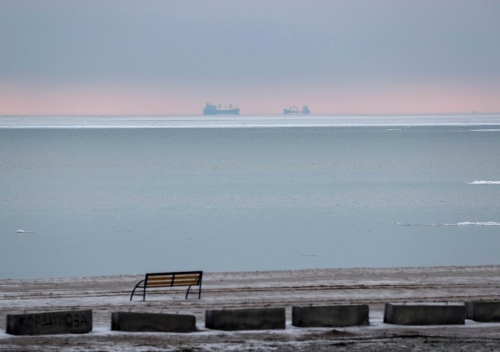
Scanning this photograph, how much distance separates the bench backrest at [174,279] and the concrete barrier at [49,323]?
342cm

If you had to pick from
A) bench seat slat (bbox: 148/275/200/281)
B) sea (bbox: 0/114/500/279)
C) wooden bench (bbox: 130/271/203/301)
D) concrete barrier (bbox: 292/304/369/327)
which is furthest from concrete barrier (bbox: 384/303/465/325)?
sea (bbox: 0/114/500/279)

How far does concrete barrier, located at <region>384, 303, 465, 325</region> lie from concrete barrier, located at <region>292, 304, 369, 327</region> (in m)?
0.41

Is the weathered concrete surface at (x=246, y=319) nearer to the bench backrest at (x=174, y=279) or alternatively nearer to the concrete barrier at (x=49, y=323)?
the concrete barrier at (x=49, y=323)

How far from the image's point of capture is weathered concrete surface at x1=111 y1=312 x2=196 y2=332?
1201cm

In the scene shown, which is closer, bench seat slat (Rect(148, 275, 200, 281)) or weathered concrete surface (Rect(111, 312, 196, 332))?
weathered concrete surface (Rect(111, 312, 196, 332))

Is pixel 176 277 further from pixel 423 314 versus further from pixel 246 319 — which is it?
pixel 423 314

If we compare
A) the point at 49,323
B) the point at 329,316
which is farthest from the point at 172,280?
the point at 49,323

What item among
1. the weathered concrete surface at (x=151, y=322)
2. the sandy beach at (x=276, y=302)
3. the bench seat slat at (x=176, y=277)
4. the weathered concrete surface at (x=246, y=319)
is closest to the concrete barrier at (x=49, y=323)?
the sandy beach at (x=276, y=302)

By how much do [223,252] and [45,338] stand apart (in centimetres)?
1786

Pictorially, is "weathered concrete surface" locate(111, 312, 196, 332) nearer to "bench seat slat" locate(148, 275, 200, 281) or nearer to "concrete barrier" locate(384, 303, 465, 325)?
"concrete barrier" locate(384, 303, 465, 325)

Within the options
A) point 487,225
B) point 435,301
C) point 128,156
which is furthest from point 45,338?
point 128,156

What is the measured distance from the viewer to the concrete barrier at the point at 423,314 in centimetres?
1269

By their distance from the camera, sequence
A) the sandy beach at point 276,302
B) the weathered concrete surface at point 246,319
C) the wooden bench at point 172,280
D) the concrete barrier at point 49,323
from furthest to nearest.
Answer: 1. the wooden bench at point 172,280
2. the weathered concrete surface at point 246,319
3. the concrete barrier at point 49,323
4. the sandy beach at point 276,302

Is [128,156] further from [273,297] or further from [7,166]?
[273,297]
